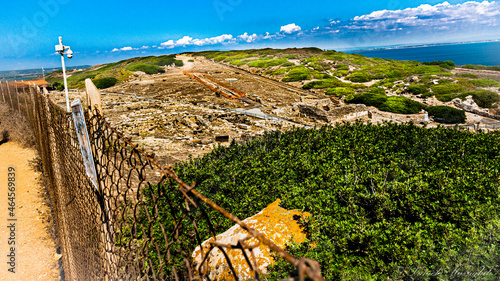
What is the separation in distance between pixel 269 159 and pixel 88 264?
5575 mm

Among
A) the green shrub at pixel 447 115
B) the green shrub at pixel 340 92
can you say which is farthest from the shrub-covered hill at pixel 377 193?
the green shrub at pixel 340 92

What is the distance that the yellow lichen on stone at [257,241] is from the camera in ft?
11.6

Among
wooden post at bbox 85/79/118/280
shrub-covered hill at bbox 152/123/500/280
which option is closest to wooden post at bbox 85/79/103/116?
wooden post at bbox 85/79/118/280

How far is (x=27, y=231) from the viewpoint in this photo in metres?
6.16

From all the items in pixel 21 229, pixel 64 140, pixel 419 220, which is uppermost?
pixel 64 140

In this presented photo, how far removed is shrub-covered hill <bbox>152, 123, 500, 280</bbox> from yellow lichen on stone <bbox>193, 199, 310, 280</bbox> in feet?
0.71

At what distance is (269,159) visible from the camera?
7781mm

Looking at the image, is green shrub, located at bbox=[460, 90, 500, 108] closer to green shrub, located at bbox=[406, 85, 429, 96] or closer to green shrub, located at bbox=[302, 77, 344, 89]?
green shrub, located at bbox=[406, 85, 429, 96]

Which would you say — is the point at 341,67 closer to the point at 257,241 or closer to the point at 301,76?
the point at 301,76

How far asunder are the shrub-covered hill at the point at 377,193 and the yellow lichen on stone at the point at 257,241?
216 millimetres

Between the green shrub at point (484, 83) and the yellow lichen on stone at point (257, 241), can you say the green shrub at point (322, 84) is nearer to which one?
the green shrub at point (484, 83)

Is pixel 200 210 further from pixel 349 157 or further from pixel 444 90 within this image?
pixel 444 90

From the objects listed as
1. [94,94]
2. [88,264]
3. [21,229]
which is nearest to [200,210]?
[94,94]

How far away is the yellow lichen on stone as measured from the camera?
3521mm
